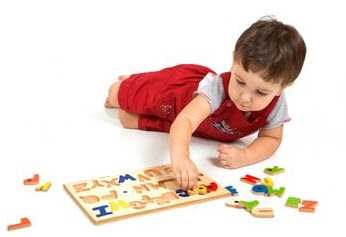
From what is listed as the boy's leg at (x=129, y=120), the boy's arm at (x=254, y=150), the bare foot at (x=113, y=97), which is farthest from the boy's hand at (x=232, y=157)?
the bare foot at (x=113, y=97)

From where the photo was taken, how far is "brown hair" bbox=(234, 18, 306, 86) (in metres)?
1.44

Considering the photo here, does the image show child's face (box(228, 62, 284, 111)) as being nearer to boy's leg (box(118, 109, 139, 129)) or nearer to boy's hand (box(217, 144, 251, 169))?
boy's hand (box(217, 144, 251, 169))

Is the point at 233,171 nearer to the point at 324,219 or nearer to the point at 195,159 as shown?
the point at 195,159

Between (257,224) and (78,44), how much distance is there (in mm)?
1216

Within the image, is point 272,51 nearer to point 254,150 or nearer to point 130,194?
point 254,150

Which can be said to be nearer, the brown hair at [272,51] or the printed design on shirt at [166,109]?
the brown hair at [272,51]

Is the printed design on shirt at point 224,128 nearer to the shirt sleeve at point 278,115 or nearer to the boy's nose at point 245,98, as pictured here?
the shirt sleeve at point 278,115

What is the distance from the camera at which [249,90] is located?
149 cm

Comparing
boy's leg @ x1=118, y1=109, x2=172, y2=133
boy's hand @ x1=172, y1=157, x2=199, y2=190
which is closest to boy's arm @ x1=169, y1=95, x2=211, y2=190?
boy's hand @ x1=172, y1=157, x2=199, y2=190

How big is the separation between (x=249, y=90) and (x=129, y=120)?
485 millimetres

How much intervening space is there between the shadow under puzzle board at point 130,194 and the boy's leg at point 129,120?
331mm

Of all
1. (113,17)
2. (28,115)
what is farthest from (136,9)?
(28,115)

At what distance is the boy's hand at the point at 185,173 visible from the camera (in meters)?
1.45

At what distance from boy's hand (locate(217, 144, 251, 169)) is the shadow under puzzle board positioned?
0.27 feet
